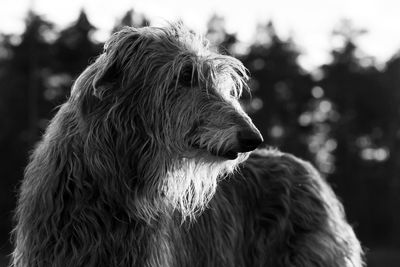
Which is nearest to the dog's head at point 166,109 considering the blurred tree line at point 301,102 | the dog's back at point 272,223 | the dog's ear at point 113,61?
the dog's ear at point 113,61

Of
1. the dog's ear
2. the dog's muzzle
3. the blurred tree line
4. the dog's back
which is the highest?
the dog's ear

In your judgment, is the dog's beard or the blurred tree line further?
the blurred tree line

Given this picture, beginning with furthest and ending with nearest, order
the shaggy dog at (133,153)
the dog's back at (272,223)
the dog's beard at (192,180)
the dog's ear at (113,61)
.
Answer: the dog's back at (272,223) → the dog's beard at (192,180) → the dog's ear at (113,61) → the shaggy dog at (133,153)

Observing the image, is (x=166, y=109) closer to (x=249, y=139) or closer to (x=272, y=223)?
(x=249, y=139)

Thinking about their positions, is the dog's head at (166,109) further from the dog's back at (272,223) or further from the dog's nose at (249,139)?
the dog's back at (272,223)

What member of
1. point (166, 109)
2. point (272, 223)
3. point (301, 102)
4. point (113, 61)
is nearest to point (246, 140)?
point (166, 109)

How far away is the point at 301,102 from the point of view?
202 ft

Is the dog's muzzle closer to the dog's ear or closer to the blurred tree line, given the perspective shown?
the dog's ear

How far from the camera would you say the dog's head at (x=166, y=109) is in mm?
6004

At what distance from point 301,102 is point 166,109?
184ft

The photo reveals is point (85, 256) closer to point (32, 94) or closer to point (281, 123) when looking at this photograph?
point (32, 94)

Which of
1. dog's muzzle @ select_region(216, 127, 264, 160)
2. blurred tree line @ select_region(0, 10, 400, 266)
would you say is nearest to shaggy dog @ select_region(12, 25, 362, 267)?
dog's muzzle @ select_region(216, 127, 264, 160)

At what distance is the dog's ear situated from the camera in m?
6.06

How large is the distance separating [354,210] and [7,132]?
965 inches
